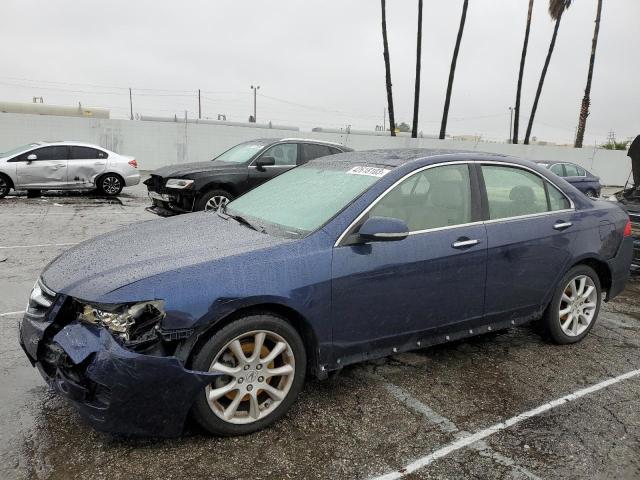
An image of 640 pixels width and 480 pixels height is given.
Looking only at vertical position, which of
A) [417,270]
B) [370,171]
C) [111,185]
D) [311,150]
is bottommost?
[111,185]

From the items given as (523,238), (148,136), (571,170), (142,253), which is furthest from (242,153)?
(148,136)

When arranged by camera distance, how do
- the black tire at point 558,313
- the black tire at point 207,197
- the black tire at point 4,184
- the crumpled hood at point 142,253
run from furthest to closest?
the black tire at point 4,184, the black tire at point 207,197, the black tire at point 558,313, the crumpled hood at point 142,253

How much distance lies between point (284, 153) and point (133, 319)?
787cm

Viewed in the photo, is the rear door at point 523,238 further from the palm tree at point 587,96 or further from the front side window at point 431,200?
the palm tree at point 587,96

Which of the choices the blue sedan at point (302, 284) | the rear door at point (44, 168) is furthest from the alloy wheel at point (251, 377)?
the rear door at point (44, 168)

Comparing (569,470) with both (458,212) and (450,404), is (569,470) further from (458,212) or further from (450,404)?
(458,212)

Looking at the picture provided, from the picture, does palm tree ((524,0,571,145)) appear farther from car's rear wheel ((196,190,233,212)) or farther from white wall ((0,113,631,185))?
car's rear wheel ((196,190,233,212))

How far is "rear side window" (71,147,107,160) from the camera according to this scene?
14023mm

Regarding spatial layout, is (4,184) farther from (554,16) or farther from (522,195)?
(554,16)

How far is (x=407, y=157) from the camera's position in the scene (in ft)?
12.5

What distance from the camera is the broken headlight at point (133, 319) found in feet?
8.58

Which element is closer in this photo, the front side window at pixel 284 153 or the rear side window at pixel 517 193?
the rear side window at pixel 517 193

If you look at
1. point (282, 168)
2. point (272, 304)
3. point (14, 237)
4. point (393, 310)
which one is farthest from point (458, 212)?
point (14, 237)

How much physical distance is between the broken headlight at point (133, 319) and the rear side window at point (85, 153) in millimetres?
12785
